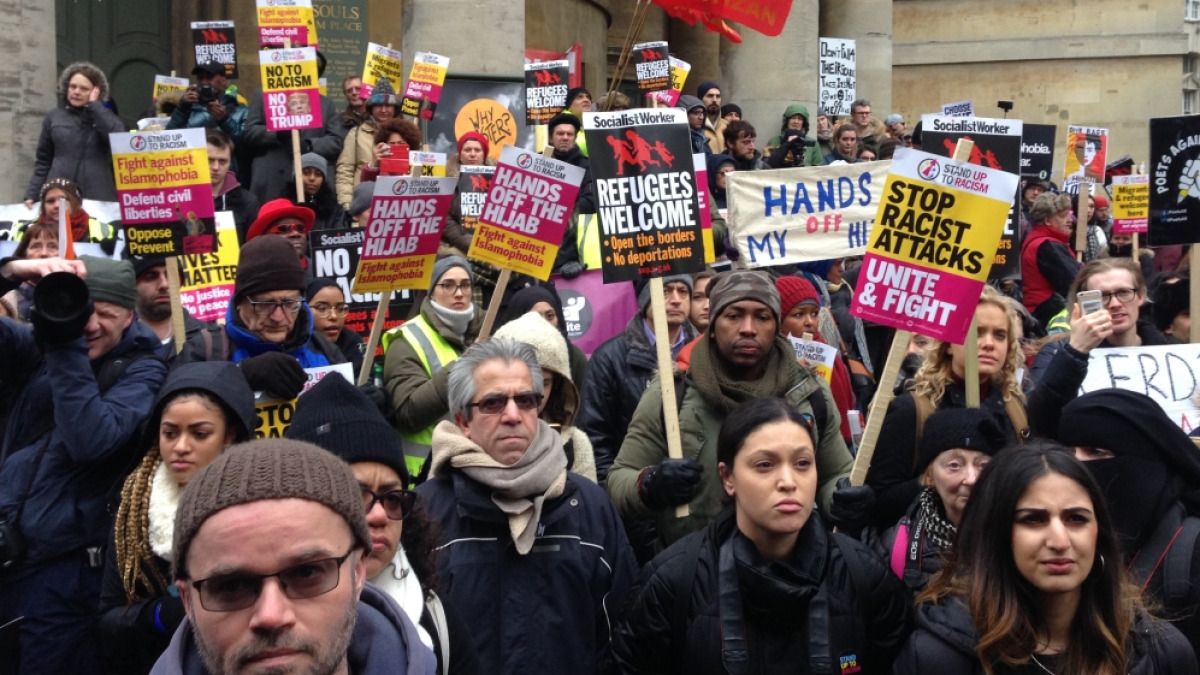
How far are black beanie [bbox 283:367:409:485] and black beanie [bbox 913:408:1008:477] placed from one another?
5.91ft

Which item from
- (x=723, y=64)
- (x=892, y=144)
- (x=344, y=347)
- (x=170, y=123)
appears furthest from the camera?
(x=723, y=64)

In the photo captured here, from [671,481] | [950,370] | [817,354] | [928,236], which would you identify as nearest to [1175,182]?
[817,354]

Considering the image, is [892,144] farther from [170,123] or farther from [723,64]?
[170,123]

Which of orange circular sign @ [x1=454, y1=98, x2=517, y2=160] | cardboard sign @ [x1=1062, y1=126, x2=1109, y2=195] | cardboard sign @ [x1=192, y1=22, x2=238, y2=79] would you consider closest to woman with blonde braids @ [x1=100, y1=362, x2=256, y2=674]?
orange circular sign @ [x1=454, y1=98, x2=517, y2=160]

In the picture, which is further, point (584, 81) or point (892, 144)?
point (584, 81)

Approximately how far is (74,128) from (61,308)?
690cm

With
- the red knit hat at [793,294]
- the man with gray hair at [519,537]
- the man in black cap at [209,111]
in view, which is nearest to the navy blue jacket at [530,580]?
the man with gray hair at [519,537]

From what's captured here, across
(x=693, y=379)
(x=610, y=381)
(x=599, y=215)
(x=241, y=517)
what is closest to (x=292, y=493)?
(x=241, y=517)

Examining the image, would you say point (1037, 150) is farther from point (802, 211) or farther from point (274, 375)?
point (274, 375)

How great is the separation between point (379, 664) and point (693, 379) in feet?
9.86

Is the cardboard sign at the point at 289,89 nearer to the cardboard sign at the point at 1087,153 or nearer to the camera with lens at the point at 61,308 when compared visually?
the camera with lens at the point at 61,308

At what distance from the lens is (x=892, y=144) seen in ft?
57.2

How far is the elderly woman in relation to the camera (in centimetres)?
1131

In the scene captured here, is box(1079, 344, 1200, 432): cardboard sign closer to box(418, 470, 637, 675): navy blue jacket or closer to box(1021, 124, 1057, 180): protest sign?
box(418, 470, 637, 675): navy blue jacket
